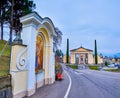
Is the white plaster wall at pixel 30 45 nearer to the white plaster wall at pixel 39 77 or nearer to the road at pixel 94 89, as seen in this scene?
the white plaster wall at pixel 39 77

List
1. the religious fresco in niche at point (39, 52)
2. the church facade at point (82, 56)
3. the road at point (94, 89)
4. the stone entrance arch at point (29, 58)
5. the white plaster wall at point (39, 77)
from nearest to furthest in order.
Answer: the stone entrance arch at point (29, 58) < the road at point (94, 89) < the white plaster wall at point (39, 77) < the religious fresco in niche at point (39, 52) < the church facade at point (82, 56)

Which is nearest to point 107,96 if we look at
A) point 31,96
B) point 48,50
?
point 31,96

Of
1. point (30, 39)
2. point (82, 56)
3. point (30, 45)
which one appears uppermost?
point (82, 56)

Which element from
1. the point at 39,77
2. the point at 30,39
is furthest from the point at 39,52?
the point at 30,39

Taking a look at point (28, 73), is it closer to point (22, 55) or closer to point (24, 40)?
point (22, 55)

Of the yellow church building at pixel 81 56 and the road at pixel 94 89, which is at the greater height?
the yellow church building at pixel 81 56

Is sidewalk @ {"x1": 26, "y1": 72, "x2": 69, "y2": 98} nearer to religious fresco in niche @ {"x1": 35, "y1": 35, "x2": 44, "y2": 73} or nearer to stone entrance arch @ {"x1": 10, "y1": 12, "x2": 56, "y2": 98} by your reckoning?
stone entrance arch @ {"x1": 10, "y1": 12, "x2": 56, "y2": 98}

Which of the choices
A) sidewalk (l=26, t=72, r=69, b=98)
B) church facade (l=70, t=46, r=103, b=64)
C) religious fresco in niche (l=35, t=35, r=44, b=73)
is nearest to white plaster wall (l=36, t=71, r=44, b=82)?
religious fresco in niche (l=35, t=35, r=44, b=73)

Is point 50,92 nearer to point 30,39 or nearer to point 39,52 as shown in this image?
point 39,52

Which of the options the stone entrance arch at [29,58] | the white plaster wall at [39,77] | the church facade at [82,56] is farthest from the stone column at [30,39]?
the church facade at [82,56]

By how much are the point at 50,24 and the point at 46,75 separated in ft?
14.4

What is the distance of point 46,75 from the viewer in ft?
49.4

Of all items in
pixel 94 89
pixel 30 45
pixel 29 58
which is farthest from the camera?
pixel 94 89

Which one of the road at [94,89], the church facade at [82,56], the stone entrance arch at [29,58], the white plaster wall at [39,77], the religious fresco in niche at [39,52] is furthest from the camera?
the church facade at [82,56]
